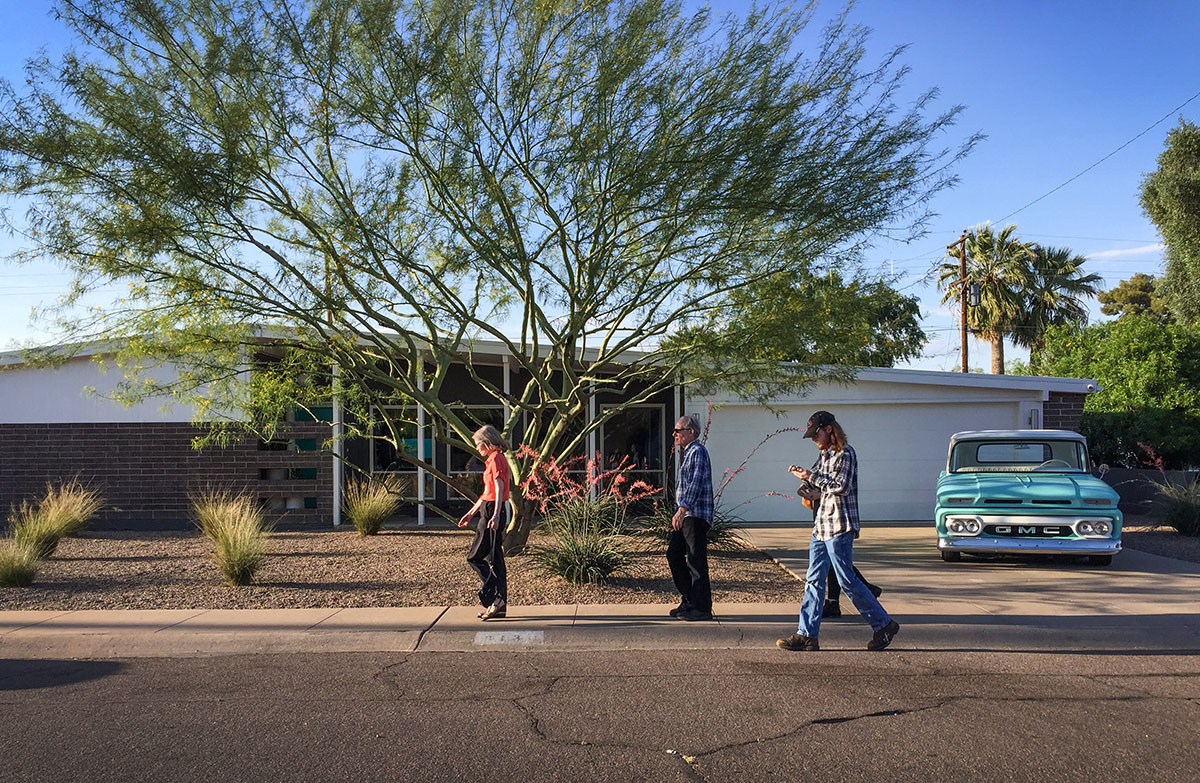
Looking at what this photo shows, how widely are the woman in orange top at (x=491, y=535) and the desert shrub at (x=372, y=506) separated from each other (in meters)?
6.42

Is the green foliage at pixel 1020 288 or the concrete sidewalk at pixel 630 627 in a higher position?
the green foliage at pixel 1020 288

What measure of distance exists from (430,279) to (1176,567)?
9298 mm

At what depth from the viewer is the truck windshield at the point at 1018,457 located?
39.0 ft

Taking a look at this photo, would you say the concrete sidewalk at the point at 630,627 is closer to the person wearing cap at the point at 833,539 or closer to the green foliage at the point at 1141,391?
the person wearing cap at the point at 833,539

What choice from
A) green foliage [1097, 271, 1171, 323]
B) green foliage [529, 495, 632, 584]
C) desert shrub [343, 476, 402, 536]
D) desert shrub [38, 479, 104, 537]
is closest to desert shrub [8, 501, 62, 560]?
desert shrub [38, 479, 104, 537]

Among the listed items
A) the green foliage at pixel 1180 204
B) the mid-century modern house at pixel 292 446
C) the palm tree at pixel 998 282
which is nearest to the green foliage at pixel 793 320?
the mid-century modern house at pixel 292 446

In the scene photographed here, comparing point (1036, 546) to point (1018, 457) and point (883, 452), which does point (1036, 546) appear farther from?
point (883, 452)

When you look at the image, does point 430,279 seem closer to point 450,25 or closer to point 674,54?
point 450,25

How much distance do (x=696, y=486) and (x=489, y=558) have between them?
1.89m

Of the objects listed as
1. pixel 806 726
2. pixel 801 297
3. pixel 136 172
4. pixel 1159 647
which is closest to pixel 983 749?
pixel 806 726

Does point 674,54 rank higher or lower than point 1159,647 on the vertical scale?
higher

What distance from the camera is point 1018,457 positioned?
40.1 ft

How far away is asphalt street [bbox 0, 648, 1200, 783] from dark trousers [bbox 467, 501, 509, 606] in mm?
949

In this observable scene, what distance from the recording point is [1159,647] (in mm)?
7195
